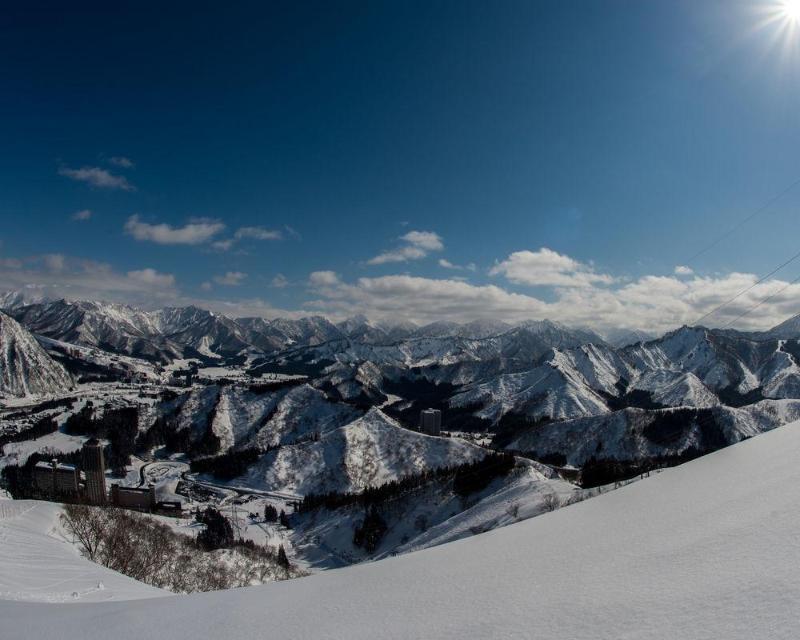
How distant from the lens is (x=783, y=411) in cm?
16525

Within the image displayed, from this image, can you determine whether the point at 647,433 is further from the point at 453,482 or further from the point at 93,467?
the point at 93,467

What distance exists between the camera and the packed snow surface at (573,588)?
3.40m

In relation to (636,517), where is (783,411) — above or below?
below

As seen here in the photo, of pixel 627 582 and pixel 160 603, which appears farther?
pixel 160 603

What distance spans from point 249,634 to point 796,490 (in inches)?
280

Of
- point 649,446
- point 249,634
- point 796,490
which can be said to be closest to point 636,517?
point 796,490

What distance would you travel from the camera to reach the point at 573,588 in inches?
171

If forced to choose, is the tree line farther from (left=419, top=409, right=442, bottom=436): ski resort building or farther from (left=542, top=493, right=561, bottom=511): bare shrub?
(left=419, top=409, right=442, bottom=436): ski resort building

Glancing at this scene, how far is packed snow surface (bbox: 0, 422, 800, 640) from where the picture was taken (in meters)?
3.40

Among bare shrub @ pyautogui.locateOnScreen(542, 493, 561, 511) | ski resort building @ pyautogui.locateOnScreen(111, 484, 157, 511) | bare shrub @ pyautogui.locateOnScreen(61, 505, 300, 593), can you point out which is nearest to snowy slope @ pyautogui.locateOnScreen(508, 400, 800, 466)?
bare shrub @ pyautogui.locateOnScreen(542, 493, 561, 511)

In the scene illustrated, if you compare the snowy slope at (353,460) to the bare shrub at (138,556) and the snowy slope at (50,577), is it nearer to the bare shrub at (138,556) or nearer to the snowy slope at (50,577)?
the bare shrub at (138,556)

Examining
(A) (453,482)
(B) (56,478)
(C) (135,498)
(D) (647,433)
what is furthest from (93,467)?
(D) (647,433)

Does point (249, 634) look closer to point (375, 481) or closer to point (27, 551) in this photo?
point (27, 551)

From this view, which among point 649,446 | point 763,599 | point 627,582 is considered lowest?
point 649,446
